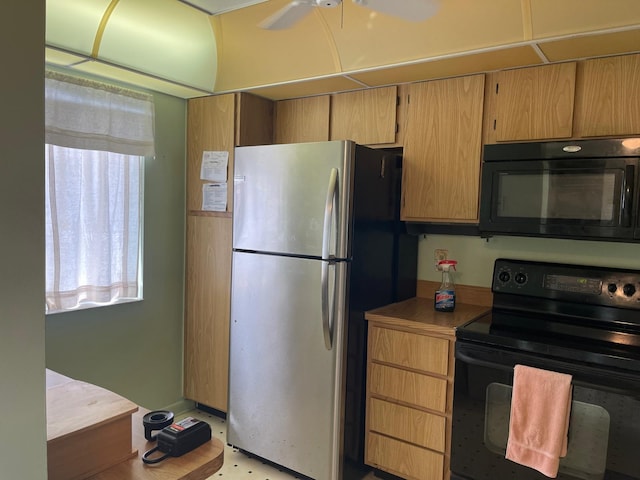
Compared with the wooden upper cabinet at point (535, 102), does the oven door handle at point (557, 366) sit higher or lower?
lower

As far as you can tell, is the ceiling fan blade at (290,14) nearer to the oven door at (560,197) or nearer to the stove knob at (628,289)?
the oven door at (560,197)

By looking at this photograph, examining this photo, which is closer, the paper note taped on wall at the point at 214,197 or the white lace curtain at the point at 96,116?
the white lace curtain at the point at 96,116

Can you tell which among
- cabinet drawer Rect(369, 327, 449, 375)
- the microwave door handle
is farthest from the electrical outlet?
the microwave door handle

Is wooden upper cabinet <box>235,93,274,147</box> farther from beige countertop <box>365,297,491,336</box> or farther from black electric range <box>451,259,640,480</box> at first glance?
black electric range <box>451,259,640,480</box>

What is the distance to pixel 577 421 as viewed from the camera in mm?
1776

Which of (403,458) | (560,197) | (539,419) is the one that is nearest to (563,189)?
(560,197)

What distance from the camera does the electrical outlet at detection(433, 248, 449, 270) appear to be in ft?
8.79

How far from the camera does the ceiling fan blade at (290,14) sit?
155cm

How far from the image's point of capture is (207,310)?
296 centimetres

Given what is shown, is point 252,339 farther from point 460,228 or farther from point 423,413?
point 460,228

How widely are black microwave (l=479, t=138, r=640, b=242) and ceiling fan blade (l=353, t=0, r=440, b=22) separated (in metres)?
0.78

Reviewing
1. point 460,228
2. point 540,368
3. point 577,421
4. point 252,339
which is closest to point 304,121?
point 460,228

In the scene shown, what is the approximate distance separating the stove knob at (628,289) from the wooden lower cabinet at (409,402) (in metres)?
0.81

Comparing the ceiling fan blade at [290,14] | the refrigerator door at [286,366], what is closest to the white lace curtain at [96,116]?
the refrigerator door at [286,366]
